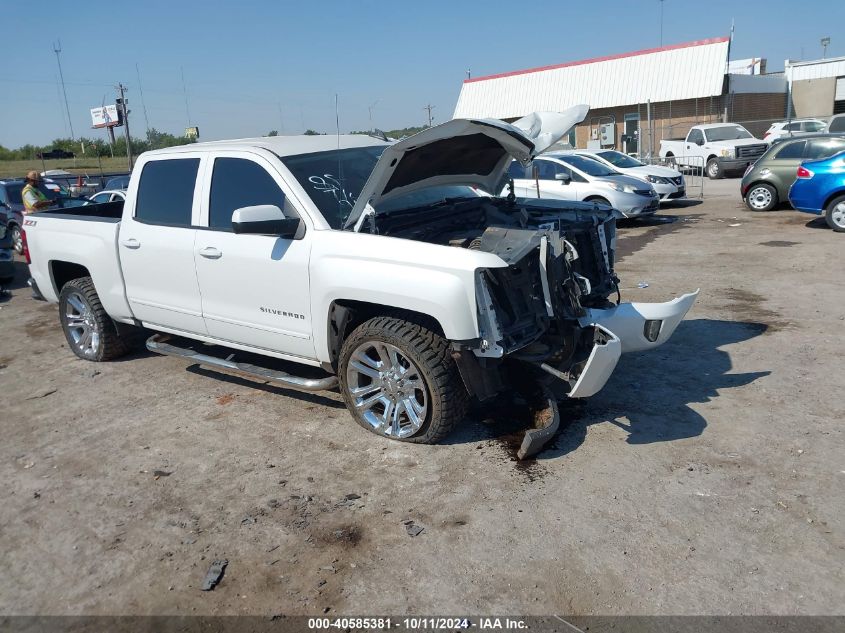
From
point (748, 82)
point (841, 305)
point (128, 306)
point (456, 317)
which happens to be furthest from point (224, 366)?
point (748, 82)

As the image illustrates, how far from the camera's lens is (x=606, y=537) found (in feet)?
11.7

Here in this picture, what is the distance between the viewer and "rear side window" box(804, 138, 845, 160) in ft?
45.7

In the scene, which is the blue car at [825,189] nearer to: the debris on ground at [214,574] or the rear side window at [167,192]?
the rear side window at [167,192]

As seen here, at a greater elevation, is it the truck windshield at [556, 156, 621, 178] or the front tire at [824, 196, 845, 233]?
the truck windshield at [556, 156, 621, 178]

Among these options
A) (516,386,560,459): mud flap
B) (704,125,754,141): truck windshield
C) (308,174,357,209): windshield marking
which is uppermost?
(308,174,357,209): windshield marking

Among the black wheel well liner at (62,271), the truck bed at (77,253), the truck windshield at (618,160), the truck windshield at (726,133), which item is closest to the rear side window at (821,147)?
the truck windshield at (618,160)

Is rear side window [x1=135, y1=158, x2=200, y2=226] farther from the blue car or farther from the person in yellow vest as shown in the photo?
the blue car

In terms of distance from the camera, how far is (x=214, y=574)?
11.3ft

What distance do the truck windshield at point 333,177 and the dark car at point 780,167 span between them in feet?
39.6

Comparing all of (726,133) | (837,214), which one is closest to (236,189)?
(837,214)

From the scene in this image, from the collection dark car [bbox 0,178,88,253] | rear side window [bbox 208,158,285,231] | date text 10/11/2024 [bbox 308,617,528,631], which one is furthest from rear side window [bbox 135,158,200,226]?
dark car [bbox 0,178,88,253]

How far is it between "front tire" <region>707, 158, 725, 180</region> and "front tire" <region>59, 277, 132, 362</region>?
21695mm

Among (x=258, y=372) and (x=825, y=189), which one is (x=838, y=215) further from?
(x=258, y=372)

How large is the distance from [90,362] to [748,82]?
3574cm
